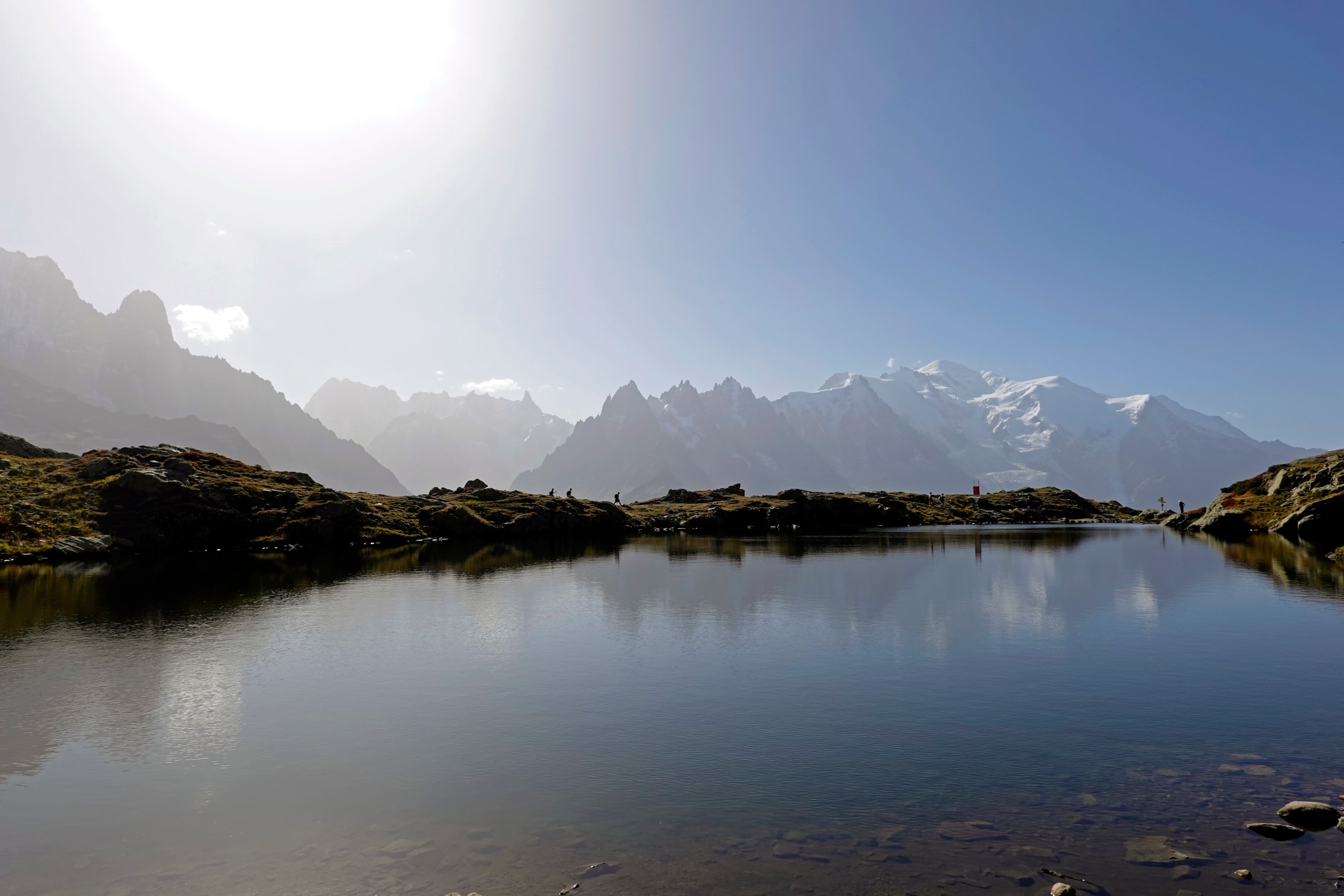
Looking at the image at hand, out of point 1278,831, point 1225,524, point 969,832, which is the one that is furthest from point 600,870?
point 1225,524

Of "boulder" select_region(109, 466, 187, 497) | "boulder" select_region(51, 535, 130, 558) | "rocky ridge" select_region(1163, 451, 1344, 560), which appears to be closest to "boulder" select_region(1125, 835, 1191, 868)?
"rocky ridge" select_region(1163, 451, 1344, 560)

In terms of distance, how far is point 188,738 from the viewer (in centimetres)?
2819

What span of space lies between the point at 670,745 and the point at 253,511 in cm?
13353

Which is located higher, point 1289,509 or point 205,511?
point 205,511

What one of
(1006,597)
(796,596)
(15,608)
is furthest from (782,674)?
(15,608)

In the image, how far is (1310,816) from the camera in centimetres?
1931

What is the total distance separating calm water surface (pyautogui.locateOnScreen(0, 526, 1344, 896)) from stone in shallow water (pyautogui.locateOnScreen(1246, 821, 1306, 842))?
52 cm

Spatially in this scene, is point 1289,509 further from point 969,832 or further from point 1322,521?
point 969,832

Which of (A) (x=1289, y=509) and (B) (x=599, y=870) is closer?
(B) (x=599, y=870)

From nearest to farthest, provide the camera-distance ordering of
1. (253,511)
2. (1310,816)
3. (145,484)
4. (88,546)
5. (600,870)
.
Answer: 1. (600,870)
2. (1310,816)
3. (88,546)
4. (145,484)
5. (253,511)

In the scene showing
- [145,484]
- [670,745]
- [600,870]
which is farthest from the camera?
[145,484]

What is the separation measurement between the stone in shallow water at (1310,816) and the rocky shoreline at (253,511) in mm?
123635

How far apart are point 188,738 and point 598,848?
2051cm

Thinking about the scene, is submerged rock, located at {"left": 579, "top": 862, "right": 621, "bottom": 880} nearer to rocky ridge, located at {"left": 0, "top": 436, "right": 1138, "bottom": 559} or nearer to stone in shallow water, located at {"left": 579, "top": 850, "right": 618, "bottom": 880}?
stone in shallow water, located at {"left": 579, "top": 850, "right": 618, "bottom": 880}
